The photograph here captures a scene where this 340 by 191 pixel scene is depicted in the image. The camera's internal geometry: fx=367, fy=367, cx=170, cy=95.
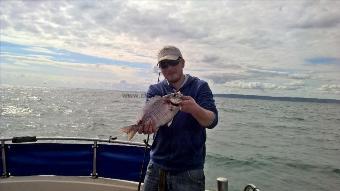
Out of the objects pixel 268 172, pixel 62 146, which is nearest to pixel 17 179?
pixel 62 146

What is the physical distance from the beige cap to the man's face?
56 mm

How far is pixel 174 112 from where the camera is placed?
352 centimetres

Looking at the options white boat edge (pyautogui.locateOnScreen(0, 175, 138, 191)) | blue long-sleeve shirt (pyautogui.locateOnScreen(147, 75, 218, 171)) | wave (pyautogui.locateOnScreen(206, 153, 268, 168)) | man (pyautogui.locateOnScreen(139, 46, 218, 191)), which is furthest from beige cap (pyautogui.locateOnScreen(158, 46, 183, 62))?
wave (pyautogui.locateOnScreen(206, 153, 268, 168))

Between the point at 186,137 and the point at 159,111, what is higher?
the point at 159,111

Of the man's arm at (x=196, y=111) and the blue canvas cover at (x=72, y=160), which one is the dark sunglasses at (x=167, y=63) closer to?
the man's arm at (x=196, y=111)

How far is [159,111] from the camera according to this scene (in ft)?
11.6

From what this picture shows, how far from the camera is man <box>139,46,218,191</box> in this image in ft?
12.1

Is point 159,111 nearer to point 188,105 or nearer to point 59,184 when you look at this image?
point 188,105

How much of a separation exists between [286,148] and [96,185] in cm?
2702

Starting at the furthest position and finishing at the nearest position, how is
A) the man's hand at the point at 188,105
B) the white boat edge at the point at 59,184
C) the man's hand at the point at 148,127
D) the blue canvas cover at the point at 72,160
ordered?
the blue canvas cover at the point at 72,160
the white boat edge at the point at 59,184
the man's hand at the point at 148,127
the man's hand at the point at 188,105

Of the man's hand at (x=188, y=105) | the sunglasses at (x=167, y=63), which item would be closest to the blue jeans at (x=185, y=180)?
the man's hand at (x=188, y=105)

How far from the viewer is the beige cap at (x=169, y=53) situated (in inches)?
148

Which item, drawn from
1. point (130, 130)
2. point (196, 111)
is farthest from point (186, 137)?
point (130, 130)

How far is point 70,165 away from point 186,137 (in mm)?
3680
